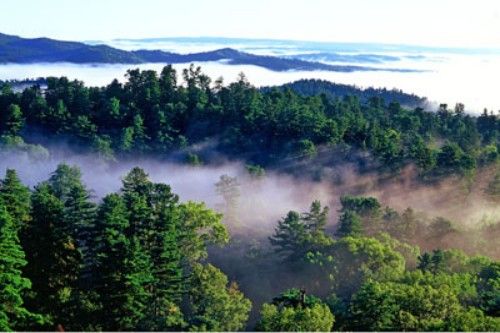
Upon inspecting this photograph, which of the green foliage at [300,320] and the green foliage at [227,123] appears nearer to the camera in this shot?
the green foliage at [300,320]

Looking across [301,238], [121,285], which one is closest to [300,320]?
[121,285]

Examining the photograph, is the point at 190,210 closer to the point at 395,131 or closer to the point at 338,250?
the point at 338,250

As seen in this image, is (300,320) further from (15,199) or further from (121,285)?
(15,199)

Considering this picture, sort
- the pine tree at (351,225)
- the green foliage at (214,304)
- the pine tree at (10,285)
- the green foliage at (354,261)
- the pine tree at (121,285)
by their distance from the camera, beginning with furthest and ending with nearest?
the pine tree at (351,225), the green foliage at (354,261), the green foliage at (214,304), the pine tree at (121,285), the pine tree at (10,285)

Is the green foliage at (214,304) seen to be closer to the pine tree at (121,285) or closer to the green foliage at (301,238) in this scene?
the pine tree at (121,285)

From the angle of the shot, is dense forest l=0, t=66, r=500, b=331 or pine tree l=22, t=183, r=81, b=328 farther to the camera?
pine tree l=22, t=183, r=81, b=328

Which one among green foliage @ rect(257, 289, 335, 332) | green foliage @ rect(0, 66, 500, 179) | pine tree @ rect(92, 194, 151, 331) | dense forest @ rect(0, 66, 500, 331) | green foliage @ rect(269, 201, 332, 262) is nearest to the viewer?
green foliage @ rect(257, 289, 335, 332)

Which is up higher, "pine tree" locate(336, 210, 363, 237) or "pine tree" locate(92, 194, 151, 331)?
"pine tree" locate(92, 194, 151, 331)

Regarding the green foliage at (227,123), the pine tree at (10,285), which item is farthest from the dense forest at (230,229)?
the green foliage at (227,123)

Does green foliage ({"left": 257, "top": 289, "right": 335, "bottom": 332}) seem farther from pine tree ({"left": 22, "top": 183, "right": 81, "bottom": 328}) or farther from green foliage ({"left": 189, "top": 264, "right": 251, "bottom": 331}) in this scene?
pine tree ({"left": 22, "top": 183, "right": 81, "bottom": 328})

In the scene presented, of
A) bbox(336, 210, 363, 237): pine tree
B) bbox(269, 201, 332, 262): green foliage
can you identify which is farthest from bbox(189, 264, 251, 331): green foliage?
bbox(336, 210, 363, 237): pine tree
